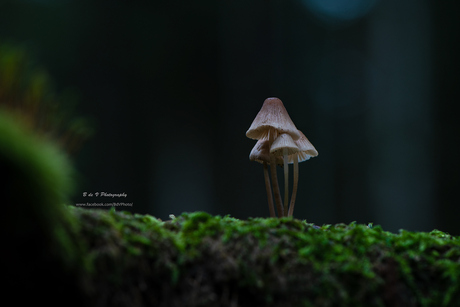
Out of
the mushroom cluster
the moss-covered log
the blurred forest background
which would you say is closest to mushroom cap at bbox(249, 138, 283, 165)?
the mushroom cluster

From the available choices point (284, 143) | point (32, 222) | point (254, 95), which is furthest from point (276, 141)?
point (254, 95)

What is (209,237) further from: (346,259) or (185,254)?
(346,259)

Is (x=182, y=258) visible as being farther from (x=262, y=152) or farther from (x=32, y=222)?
(x=262, y=152)

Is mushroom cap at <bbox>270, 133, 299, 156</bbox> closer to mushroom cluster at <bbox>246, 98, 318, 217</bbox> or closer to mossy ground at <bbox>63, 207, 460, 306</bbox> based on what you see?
mushroom cluster at <bbox>246, 98, 318, 217</bbox>

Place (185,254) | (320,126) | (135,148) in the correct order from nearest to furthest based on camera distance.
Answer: (185,254) → (135,148) → (320,126)

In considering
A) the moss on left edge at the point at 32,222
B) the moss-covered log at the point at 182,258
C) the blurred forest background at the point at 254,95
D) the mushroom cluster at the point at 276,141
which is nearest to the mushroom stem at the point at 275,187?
the mushroom cluster at the point at 276,141

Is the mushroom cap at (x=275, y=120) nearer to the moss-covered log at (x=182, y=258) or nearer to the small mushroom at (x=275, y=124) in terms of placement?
the small mushroom at (x=275, y=124)

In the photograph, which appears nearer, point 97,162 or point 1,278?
point 1,278

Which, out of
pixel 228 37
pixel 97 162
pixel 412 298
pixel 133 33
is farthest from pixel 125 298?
pixel 228 37
